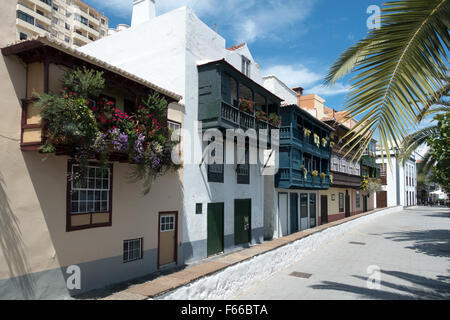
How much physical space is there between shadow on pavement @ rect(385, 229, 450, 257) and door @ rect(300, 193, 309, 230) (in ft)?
17.9

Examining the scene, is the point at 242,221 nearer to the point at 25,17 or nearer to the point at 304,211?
the point at 304,211

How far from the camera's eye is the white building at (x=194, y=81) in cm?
1344

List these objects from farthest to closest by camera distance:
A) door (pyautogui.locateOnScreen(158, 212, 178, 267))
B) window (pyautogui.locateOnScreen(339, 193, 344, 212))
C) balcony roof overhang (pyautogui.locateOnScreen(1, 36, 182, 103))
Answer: window (pyautogui.locateOnScreen(339, 193, 344, 212)) → door (pyautogui.locateOnScreen(158, 212, 178, 267)) → balcony roof overhang (pyautogui.locateOnScreen(1, 36, 182, 103))

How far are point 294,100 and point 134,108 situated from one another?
16589 mm

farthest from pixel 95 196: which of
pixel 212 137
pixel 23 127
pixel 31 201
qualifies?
pixel 212 137


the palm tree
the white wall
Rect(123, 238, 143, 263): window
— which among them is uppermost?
the white wall

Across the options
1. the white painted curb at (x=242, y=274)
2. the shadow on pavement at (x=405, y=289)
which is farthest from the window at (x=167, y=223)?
the shadow on pavement at (x=405, y=289)

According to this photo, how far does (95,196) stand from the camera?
371 inches

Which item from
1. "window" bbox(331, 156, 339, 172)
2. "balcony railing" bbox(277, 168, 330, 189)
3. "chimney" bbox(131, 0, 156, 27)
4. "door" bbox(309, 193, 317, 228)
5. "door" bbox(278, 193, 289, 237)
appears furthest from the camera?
"window" bbox(331, 156, 339, 172)

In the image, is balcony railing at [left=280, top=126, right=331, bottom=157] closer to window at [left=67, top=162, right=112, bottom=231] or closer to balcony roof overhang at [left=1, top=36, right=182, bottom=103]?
window at [left=67, top=162, right=112, bottom=231]

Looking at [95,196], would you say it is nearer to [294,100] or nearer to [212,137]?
[212,137]

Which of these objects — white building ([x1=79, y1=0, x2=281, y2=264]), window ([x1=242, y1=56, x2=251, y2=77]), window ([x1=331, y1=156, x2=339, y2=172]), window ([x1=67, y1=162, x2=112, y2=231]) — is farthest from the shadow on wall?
window ([x1=331, y1=156, x2=339, y2=172])

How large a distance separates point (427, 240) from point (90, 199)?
64.7ft

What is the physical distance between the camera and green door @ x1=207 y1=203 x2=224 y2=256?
47.4 ft
